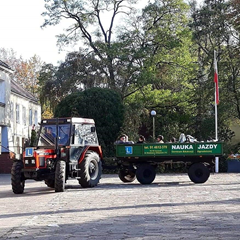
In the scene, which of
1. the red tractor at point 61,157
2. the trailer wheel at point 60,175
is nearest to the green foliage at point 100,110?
the red tractor at point 61,157

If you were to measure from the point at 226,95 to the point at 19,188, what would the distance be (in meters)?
23.4

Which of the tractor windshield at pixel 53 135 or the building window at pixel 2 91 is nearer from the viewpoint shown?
the tractor windshield at pixel 53 135

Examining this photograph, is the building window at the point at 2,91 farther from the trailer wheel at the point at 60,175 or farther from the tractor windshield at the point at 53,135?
the trailer wheel at the point at 60,175

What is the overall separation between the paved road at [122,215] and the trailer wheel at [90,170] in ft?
6.06

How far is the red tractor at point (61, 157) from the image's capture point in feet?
65.6

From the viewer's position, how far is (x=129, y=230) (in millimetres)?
10688

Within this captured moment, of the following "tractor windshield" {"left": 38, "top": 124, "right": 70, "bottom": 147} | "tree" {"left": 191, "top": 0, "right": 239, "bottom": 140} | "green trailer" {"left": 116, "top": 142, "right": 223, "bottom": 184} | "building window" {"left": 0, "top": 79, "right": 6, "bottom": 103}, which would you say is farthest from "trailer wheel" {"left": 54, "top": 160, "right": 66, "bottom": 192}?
"tree" {"left": 191, "top": 0, "right": 239, "bottom": 140}

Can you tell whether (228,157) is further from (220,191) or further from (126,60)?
(220,191)

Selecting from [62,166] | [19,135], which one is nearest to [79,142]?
[62,166]

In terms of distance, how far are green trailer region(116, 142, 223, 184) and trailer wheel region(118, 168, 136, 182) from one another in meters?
0.75

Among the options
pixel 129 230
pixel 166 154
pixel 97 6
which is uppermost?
pixel 97 6

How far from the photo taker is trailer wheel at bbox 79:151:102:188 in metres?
21.4

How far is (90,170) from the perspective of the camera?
2198cm

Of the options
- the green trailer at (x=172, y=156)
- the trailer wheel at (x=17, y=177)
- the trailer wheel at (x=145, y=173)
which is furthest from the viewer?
the trailer wheel at (x=145, y=173)
